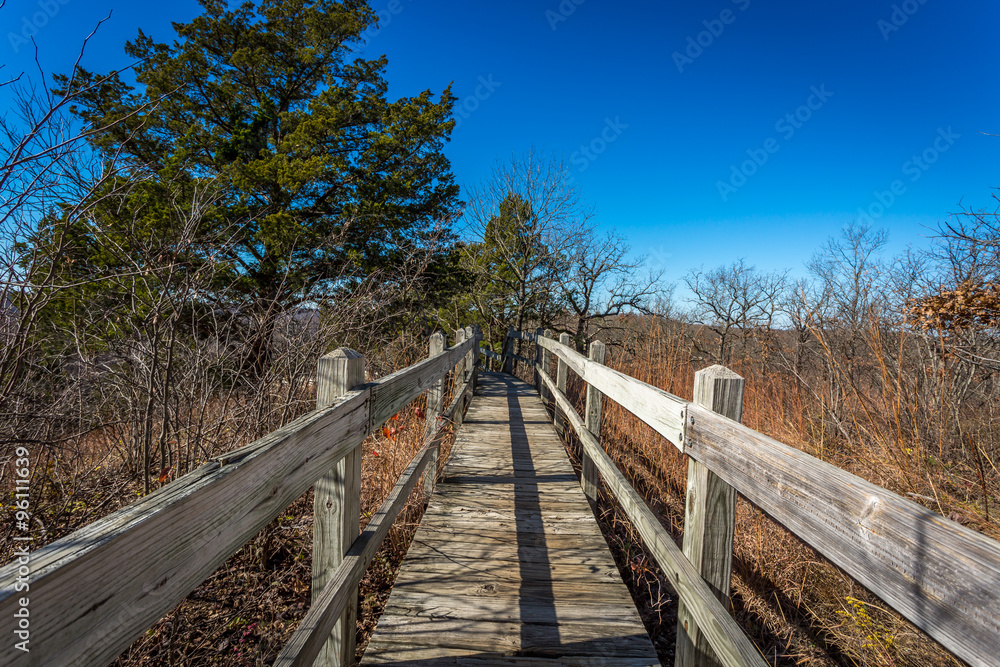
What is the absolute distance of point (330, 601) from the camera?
1.40m

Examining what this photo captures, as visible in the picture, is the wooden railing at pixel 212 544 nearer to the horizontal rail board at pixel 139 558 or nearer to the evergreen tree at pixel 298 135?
the horizontal rail board at pixel 139 558

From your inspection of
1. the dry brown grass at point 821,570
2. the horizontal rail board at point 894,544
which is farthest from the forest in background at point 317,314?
the horizontal rail board at point 894,544

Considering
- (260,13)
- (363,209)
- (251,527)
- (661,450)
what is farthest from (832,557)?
(260,13)

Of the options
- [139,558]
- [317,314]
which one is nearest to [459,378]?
[317,314]

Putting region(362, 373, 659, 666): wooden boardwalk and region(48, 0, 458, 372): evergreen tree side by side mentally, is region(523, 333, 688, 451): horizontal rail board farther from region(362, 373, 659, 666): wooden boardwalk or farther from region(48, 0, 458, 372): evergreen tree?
region(48, 0, 458, 372): evergreen tree

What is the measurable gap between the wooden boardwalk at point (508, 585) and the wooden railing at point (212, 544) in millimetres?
483

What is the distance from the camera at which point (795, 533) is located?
3.57ft

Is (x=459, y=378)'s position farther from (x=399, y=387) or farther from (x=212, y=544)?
(x=212, y=544)

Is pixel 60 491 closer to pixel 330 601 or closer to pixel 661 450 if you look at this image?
pixel 330 601

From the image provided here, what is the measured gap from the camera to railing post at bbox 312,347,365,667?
5.24 feet

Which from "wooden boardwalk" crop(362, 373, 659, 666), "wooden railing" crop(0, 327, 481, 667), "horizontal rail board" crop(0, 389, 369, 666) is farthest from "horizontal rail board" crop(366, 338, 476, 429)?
"wooden boardwalk" crop(362, 373, 659, 666)

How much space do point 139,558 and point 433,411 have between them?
9.82 feet

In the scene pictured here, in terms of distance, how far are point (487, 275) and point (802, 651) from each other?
1397cm

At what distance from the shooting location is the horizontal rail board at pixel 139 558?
1.82 feet
